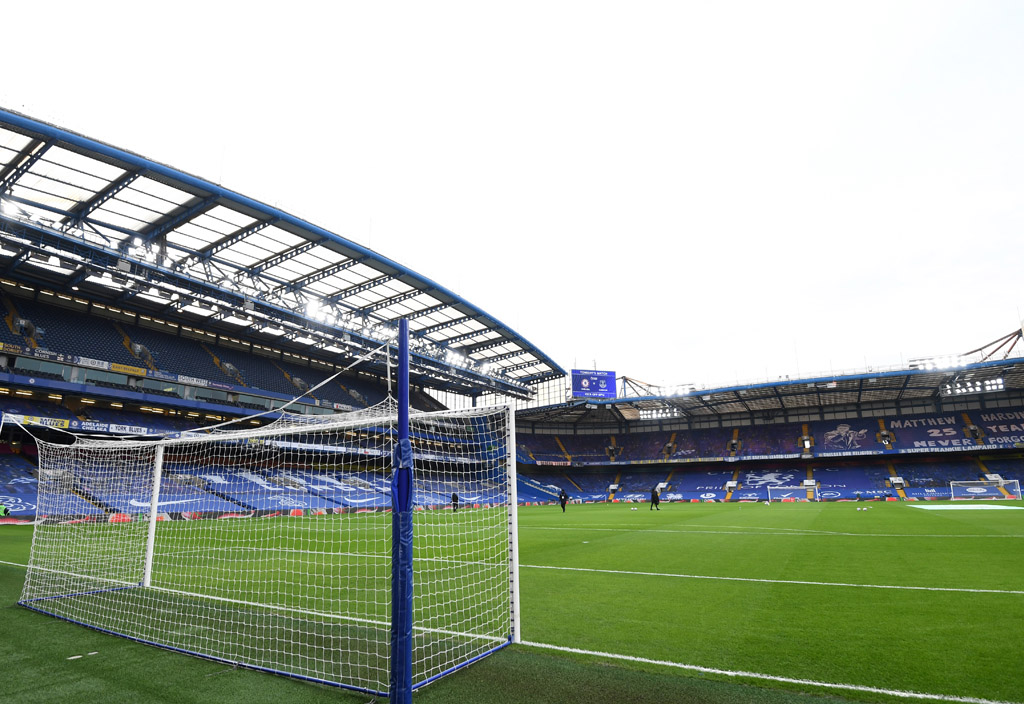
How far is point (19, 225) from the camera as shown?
1966 cm

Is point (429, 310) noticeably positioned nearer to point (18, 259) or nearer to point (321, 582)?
point (18, 259)

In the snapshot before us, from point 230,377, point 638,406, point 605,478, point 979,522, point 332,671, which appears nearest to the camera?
point 332,671

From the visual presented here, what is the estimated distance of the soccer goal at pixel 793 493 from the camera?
4091cm

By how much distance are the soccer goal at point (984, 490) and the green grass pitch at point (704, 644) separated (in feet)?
111

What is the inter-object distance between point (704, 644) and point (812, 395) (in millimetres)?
46897

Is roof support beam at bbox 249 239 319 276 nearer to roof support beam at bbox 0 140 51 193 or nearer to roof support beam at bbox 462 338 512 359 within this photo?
roof support beam at bbox 0 140 51 193

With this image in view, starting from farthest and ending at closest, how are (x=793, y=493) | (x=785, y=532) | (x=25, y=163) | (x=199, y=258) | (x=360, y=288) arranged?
(x=793, y=493), (x=360, y=288), (x=199, y=258), (x=25, y=163), (x=785, y=532)

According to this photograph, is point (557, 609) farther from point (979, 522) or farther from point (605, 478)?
point (605, 478)

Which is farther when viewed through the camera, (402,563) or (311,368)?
(311,368)

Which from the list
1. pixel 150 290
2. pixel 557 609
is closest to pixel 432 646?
pixel 557 609

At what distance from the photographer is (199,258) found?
24281 millimetres

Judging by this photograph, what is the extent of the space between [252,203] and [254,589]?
16551 mm

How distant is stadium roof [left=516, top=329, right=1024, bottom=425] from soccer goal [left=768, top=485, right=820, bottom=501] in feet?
25.8

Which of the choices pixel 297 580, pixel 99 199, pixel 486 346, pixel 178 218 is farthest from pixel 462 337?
pixel 297 580
